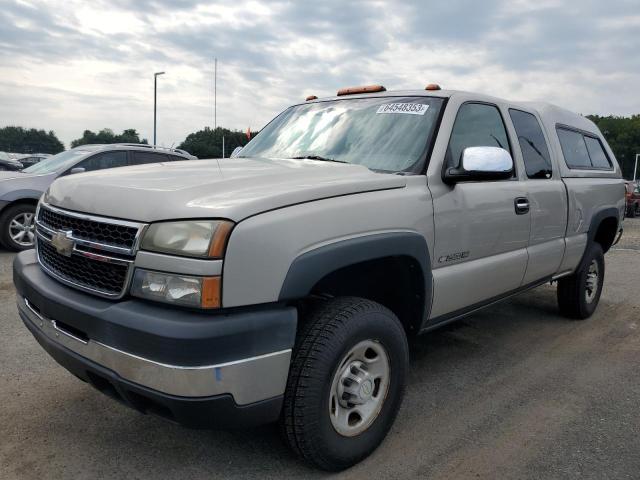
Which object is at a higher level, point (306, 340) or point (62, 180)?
point (62, 180)

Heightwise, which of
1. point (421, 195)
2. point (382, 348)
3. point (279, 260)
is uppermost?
point (421, 195)

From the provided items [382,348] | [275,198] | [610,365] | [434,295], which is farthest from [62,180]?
[610,365]

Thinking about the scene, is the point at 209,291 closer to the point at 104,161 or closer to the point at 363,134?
the point at 363,134

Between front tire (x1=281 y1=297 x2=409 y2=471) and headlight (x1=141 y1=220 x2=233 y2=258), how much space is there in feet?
1.93

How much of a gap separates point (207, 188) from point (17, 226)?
6563 mm

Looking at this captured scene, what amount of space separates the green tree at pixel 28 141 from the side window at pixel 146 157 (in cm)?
4811

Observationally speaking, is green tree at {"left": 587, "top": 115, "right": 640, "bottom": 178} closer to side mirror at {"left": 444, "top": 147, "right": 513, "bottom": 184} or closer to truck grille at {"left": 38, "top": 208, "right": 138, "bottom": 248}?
side mirror at {"left": 444, "top": 147, "right": 513, "bottom": 184}

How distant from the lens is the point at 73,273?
2.39 m

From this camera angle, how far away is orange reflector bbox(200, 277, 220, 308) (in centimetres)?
197

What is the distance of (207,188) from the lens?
226 centimetres

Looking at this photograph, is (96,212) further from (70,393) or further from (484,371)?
(484,371)

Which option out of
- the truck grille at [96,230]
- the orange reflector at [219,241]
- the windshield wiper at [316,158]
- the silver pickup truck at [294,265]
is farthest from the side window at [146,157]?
the orange reflector at [219,241]

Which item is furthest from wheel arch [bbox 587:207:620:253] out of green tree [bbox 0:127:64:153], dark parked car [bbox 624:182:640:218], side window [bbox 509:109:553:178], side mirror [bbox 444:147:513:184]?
green tree [bbox 0:127:64:153]

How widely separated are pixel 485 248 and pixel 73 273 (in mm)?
2332
